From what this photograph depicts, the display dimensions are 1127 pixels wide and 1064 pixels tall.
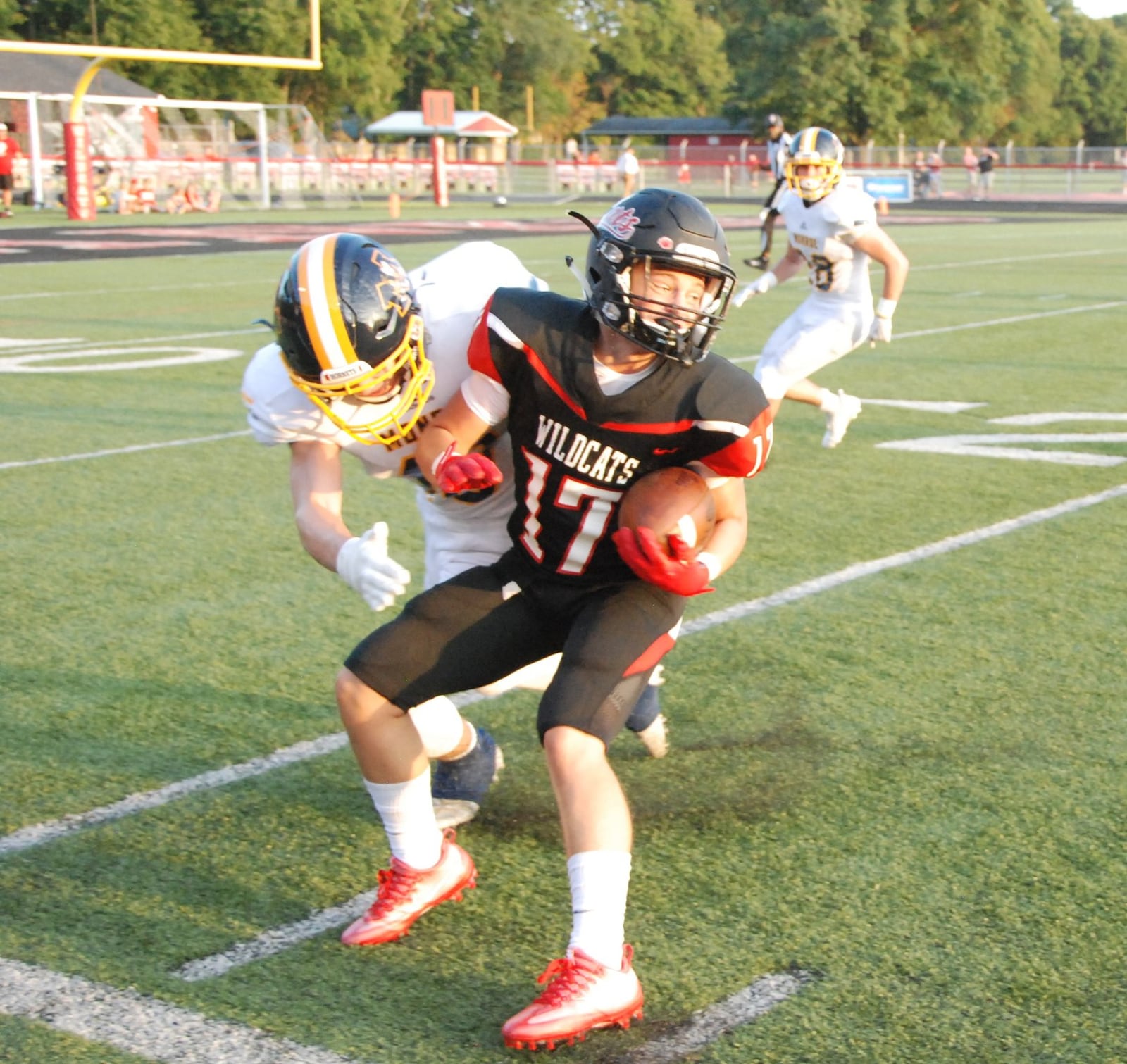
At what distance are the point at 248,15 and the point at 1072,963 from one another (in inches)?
1995

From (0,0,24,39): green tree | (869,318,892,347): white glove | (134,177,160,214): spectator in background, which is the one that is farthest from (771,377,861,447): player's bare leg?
(0,0,24,39): green tree

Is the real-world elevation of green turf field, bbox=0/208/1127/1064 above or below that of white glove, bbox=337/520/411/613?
below

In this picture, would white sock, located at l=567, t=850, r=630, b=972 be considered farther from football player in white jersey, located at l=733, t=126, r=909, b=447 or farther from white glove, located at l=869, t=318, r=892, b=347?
white glove, located at l=869, t=318, r=892, b=347

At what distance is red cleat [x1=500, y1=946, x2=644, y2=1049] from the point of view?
2.62m

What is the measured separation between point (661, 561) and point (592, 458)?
327mm

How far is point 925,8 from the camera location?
206 feet

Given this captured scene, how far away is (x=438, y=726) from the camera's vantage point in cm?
344

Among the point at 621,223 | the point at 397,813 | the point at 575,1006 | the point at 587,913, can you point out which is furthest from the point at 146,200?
the point at 575,1006

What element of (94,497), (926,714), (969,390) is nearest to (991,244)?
(969,390)

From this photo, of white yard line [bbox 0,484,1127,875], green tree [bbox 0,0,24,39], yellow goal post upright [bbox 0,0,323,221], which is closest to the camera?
white yard line [bbox 0,484,1127,875]

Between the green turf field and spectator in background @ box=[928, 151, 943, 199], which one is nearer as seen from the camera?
the green turf field

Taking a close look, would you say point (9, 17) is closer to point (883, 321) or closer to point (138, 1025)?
point (883, 321)

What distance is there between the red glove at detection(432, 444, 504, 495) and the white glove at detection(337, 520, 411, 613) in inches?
6.5

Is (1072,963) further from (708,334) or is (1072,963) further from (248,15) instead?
(248,15)
